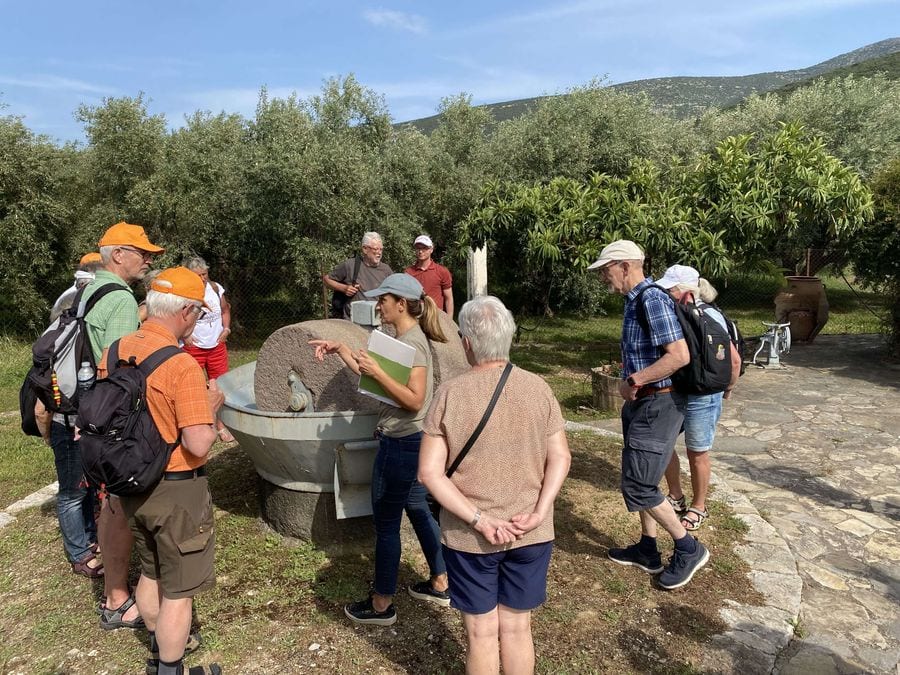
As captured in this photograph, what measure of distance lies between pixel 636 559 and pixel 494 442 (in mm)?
2243

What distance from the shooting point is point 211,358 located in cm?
598

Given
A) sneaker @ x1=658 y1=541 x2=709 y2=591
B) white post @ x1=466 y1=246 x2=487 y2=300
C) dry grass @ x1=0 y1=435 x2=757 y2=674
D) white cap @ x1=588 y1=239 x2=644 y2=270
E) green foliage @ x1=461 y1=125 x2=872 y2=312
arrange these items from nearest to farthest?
dry grass @ x1=0 y1=435 x2=757 y2=674
white cap @ x1=588 y1=239 x2=644 y2=270
sneaker @ x1=658 y1=541 x2=709 y2=591
green foliage @ x1=461 y1=125 x2=872 y2=312
white post @ x1=466 y1=246 x2=487 y2=300

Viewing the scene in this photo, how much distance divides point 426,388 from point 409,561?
149 cm

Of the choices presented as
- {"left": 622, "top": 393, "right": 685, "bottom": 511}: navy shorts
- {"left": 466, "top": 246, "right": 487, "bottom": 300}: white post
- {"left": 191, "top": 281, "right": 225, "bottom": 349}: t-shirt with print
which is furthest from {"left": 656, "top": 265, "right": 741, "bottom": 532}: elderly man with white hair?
{"left": 466, "top": 246, "right": 487, "bottom": 300}: white post

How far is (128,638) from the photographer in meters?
3.29

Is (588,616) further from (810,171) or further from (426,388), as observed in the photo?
(810,171)

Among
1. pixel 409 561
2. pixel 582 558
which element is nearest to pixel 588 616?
pixel 582 558

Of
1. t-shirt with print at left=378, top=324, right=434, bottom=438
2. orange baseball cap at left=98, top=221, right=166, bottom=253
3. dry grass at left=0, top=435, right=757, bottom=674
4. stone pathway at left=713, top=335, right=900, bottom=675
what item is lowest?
stone pathway at left=713, top=335, right=900, bottom=675

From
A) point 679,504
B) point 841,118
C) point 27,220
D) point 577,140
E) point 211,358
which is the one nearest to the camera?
point 679,504

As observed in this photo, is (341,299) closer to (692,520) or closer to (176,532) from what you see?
(692,520)

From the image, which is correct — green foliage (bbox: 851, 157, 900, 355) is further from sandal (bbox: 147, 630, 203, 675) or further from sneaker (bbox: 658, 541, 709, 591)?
sandal (bbox: 147, 630, 203, 675)

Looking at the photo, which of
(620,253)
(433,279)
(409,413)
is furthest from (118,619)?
(433,279)

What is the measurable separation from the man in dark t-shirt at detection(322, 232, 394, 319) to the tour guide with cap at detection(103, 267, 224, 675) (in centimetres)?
337

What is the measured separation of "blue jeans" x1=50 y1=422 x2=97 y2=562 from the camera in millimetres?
3699
